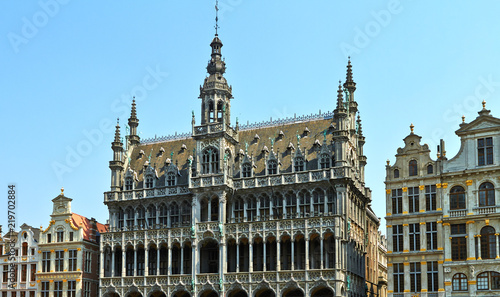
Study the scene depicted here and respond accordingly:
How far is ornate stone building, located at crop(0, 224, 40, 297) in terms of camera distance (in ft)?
301

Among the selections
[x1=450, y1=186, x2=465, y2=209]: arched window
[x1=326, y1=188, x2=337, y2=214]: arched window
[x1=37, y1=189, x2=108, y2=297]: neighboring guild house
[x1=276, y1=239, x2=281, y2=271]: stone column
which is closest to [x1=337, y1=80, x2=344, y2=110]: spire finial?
[x1=326, y1=188, x2=337, y2=214]: arched window

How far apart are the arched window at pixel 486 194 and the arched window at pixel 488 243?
7.44ft

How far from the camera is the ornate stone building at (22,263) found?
301ft

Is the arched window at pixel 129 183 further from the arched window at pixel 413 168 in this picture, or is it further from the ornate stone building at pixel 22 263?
the arched window at pixel 413 168

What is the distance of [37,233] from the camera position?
95.9 meters

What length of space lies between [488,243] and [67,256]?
49365mm

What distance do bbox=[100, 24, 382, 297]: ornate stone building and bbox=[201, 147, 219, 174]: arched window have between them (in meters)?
0.11

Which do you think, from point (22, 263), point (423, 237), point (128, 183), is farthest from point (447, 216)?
point (22, 263)

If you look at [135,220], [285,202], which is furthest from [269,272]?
[135,220]

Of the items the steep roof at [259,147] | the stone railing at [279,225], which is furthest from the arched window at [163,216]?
the stone railing at [279,225]

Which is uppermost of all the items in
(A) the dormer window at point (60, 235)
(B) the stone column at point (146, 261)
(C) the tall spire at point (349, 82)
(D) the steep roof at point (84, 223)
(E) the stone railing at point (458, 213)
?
(C) the tall spire at point (349, 82)

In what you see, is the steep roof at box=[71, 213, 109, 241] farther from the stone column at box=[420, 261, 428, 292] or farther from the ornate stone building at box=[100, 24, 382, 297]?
the stone column at box=[420, 261, 428, 292]

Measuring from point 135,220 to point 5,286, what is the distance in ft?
66.6

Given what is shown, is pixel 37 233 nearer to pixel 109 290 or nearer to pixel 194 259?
pixel 109 290
